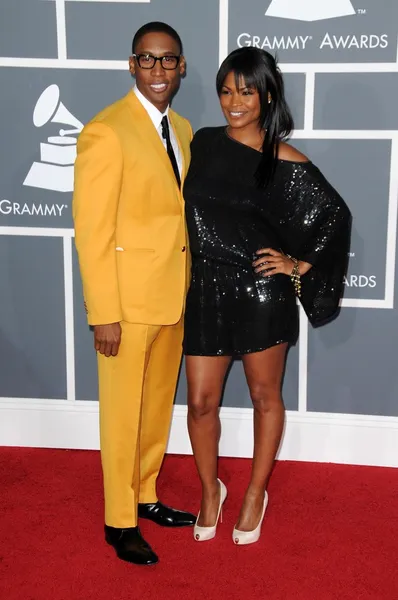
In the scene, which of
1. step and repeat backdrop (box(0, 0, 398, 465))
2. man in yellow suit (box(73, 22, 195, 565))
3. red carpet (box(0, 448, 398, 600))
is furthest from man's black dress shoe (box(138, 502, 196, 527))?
step and repeat backdrop (box(0, 0, 398, 465))

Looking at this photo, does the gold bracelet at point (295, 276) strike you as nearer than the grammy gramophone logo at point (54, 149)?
Yes

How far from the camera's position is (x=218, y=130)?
9.20 feet

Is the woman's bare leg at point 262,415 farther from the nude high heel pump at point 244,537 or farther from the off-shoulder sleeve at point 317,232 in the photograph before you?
the off-shoulder sleeve at point 317,232

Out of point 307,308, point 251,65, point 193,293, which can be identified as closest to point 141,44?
point 251,65

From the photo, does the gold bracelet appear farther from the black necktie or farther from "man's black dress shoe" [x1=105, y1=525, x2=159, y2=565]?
"man's black dress shoe" [x1=105, y1=525, x2=159, y2=565]

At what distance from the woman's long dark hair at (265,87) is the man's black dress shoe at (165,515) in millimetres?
1252

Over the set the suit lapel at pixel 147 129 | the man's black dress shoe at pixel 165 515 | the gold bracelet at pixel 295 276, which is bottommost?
the man's black dress shoe at pixel 165 515

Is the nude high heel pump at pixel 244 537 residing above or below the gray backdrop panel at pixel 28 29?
below

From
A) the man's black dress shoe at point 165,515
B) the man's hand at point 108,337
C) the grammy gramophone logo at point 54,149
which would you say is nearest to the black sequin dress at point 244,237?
the man's hand at point 108,337

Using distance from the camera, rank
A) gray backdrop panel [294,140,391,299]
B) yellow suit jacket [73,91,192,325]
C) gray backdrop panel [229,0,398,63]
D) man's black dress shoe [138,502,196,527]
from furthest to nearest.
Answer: gray backdrop panel [294,140,391,299] < gray backdrop panel [229,0,398,63] < man's black dress shoe [138,502,196,527] < yellow suit jacket [73,91,192,325]

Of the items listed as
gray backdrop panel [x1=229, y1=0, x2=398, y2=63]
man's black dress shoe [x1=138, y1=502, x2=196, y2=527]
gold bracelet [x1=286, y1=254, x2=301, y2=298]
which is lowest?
man's black dress shoe [x1=138, y1=502, x2=196, y2=527]

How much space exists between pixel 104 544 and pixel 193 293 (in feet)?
3.07

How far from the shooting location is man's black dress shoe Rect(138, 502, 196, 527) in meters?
3.03

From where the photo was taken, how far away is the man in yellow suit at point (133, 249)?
2.54m
